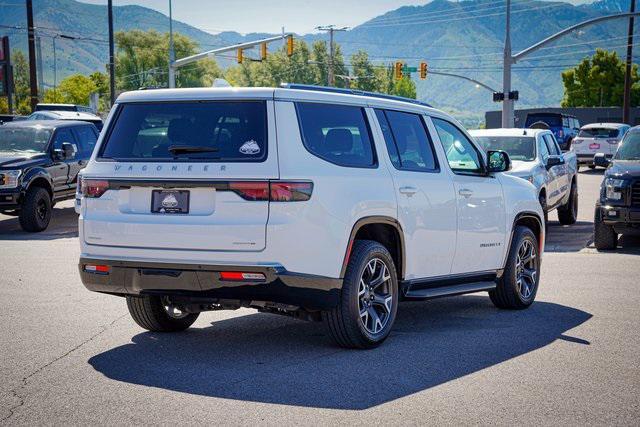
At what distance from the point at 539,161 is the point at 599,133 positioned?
25.7 m

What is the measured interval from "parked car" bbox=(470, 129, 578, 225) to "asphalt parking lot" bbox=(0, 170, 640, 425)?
593cm

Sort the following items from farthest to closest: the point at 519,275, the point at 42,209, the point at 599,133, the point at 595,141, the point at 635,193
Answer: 1. the point at 599,133
2. the point at 595,141
3. the point at 42,209
4. the point at 635,193
5. the point at 519,275

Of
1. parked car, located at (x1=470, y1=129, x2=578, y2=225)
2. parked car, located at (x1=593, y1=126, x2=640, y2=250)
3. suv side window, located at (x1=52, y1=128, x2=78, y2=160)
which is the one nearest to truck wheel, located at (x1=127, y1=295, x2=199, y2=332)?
parked car, located at (x1=593, y1=126, x2=640, y2=250)

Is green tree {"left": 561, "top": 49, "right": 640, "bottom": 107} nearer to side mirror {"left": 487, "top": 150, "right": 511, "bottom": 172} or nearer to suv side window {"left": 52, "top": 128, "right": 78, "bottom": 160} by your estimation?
suv side window {"left": 52, "top": 128, "right": 78, "bottom": 160}

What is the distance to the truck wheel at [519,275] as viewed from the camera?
9.66 m

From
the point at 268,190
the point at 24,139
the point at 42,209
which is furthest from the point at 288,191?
the point at 24,139

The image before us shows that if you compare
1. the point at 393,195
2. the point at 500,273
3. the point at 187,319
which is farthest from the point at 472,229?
the point at 187,319

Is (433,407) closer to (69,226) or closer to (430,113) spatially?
(430,113)

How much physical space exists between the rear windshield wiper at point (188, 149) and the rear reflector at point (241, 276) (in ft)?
2.87

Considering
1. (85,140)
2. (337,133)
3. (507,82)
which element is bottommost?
(85,140)

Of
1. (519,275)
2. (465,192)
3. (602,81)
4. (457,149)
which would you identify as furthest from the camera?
(602,81)

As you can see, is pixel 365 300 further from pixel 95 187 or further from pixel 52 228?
pixel 52 228

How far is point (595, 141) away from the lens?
4069cm

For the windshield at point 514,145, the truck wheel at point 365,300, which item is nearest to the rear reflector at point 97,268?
the truck wheel at point 365,300
